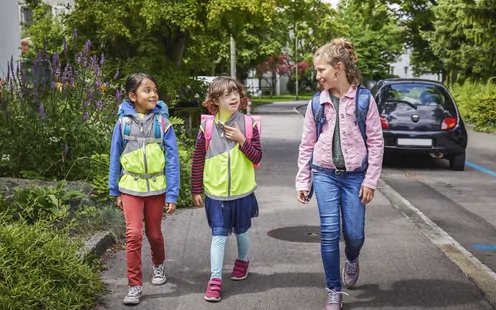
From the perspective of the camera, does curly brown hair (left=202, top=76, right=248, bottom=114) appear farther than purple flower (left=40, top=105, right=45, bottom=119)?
No

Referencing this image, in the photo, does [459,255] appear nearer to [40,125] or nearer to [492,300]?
[492,300]

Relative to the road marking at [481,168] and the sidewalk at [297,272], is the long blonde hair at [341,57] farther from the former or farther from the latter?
the road marking at [481,168]

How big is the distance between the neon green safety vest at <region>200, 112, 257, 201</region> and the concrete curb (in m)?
1.29

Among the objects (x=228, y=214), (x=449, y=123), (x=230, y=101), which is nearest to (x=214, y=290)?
(x=228, y=214)

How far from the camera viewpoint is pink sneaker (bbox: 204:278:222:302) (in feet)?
16.4

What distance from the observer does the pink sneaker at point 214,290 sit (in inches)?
197

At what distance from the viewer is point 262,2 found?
13.1 metres

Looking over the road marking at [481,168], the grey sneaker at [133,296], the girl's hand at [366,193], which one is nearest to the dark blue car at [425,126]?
the road marking at [481,168]

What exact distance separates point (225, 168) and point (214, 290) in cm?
86

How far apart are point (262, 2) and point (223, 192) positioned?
858 centimetres

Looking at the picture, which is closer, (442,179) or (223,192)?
(223,192)

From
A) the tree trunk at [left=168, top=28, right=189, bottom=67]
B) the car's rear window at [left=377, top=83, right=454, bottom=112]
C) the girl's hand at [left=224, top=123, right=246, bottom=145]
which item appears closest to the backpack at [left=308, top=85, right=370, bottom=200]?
the girl's hand at [left=224, top=123, right=246, bottom=145]

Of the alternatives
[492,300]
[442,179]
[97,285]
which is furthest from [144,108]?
[442,179]

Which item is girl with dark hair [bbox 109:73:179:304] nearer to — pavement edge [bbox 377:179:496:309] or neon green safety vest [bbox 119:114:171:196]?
neon green safety vest [bbox 119:114:171:196]
